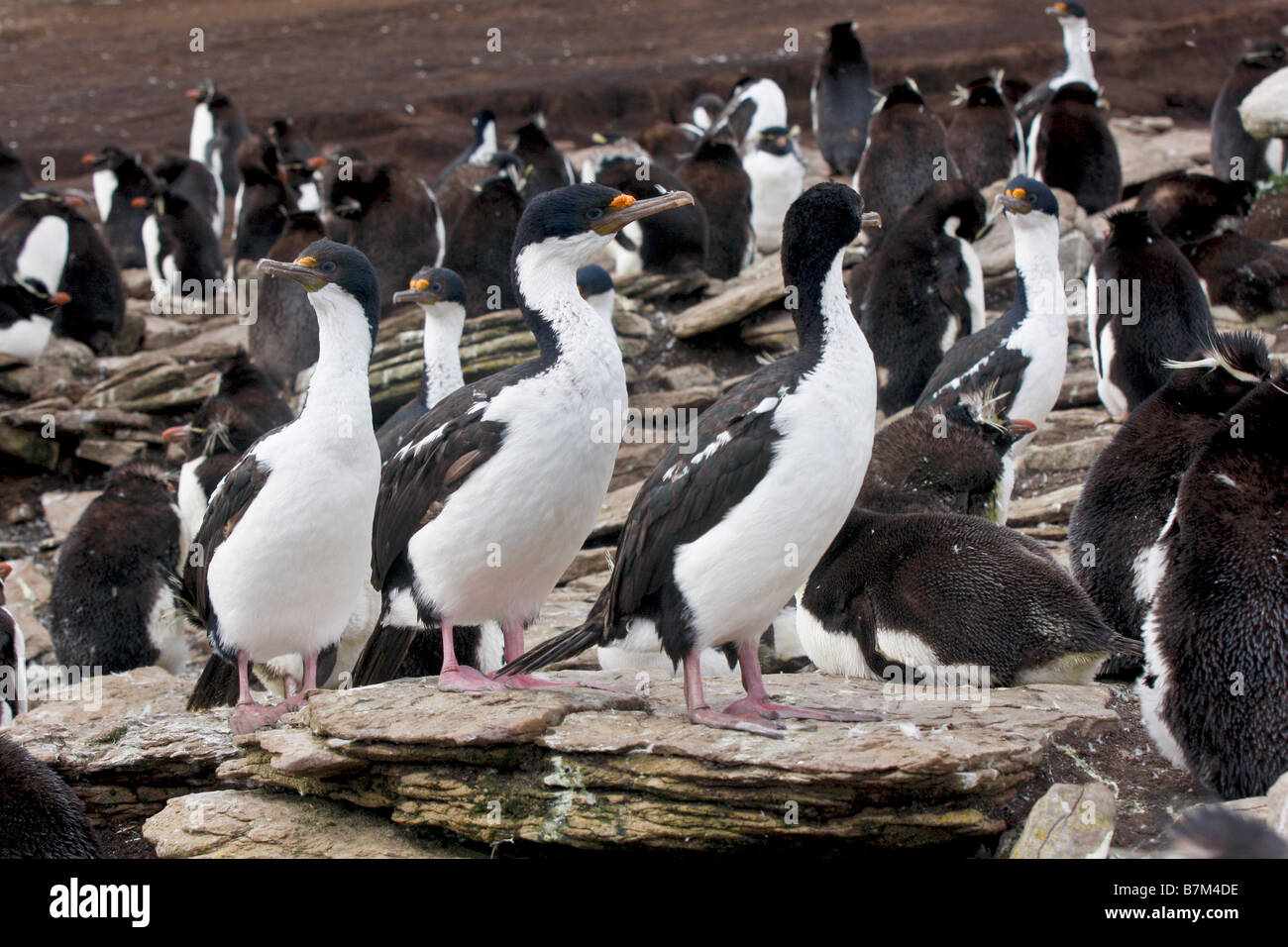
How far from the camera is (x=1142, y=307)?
8.42 metres

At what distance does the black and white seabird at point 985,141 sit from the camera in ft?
47.8

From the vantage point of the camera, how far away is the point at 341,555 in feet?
18.3

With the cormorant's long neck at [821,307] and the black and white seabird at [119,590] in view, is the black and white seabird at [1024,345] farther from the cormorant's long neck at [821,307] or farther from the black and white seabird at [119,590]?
the black and white seabird at [119,590]

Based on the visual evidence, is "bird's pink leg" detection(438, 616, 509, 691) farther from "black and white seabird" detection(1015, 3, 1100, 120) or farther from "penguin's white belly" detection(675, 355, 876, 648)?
"black and white seabird" detection(1015, 3, 1100, 120)

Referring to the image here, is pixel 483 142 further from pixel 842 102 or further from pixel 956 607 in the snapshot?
pixel 956 607

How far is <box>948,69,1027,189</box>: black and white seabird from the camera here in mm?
14578

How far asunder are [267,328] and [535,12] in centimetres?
1607

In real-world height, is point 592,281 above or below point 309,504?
above

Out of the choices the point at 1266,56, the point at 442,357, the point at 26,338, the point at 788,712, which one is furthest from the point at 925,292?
the point at 1266,56

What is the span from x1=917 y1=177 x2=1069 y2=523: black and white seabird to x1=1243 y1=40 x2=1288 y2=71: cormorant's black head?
9.78 metres

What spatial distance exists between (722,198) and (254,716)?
993 cm

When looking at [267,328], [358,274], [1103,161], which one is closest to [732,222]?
[1103,161]

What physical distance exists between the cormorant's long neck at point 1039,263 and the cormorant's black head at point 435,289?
11.4 ft

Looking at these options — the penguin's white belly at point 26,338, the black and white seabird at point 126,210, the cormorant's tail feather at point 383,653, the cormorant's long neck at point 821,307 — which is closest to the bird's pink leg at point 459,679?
the cormorant's tail feather at point 383,653
